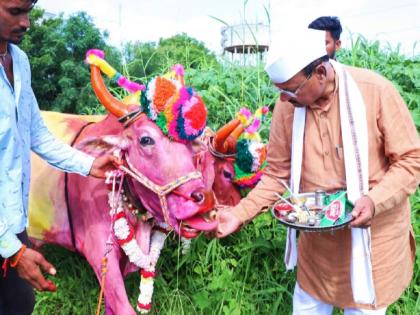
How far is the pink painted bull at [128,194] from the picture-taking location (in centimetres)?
218

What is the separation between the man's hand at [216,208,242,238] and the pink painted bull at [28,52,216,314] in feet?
0.38

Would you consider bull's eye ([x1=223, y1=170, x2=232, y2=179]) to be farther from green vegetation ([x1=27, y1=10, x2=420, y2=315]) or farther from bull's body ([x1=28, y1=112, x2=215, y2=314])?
bull's body ([x1=28, y1=112, x2=215, y2=314])

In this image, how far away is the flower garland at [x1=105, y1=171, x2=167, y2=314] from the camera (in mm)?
2486

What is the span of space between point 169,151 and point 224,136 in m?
1.04

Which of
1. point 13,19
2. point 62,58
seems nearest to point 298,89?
point 13,19

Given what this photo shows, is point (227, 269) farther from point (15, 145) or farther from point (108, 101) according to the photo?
point (15, 145)

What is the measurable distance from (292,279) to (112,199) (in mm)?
1504

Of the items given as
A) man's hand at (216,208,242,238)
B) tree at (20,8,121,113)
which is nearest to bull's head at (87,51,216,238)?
man's hand at (216,208,242,238)

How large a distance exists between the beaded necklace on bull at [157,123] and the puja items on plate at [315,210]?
45 centimetres

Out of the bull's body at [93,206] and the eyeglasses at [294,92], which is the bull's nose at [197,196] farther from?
the eyeglasses at [294,92]

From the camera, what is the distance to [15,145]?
1.91m

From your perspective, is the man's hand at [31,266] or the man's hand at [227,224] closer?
the man's hand at [31,266]

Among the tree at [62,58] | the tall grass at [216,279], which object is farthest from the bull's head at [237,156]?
the tree at [62,58]

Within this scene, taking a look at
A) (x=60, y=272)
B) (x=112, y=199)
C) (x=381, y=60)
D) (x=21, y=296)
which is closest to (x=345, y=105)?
(x=112, y=199)
